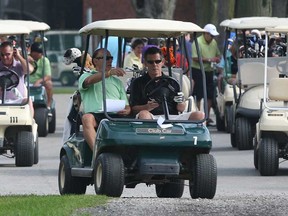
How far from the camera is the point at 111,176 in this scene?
1250 centimetres

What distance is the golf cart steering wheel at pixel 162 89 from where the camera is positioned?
13.5 metres

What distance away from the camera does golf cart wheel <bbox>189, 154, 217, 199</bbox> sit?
41.6 ft

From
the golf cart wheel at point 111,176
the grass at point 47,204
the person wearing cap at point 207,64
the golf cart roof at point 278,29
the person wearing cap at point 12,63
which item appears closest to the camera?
the grass at point 47,204

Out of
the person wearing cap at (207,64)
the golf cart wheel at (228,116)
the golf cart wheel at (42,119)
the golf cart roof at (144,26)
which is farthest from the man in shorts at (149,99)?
the person wearing cap at (207,64)

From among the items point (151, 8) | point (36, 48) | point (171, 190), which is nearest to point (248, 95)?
point (36, 48)

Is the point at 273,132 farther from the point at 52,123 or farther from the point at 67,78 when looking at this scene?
the point at 67,78

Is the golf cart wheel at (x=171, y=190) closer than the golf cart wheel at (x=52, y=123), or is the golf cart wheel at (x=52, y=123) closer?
the golf cart wheel at (x=171, y=190)

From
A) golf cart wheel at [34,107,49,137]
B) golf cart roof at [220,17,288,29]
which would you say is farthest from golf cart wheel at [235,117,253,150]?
golf cart wheel at [34,107,49,137]

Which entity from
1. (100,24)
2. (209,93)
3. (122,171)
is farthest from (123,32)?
(209,93)

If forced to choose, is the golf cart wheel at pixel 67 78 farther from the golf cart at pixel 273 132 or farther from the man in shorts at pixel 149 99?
the man in shorts at pixel 149 99

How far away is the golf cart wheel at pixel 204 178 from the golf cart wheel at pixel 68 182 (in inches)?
52.4

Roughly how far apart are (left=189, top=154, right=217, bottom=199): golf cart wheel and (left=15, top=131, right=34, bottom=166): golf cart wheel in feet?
17.0

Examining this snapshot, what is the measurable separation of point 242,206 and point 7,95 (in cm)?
721

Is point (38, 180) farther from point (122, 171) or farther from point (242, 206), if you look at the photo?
point (242, 206)
